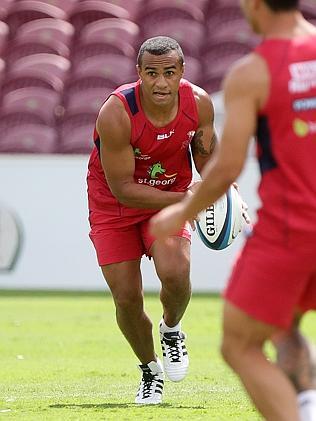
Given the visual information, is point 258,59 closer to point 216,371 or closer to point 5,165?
point 216,371

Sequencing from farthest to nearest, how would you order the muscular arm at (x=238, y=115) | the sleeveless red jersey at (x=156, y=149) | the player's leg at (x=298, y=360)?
the sleeveless red jersey at (x=156, y=149), the player's leg at (x=298, y=360), the muscular arm at (x=238, y=115)

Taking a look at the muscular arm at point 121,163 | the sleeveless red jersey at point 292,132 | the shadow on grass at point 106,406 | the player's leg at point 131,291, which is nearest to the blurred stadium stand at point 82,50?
the player's leg at point 131,291

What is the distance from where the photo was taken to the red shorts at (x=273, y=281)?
4.74 metres

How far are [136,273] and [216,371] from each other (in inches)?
73.3

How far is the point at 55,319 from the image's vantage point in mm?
13836

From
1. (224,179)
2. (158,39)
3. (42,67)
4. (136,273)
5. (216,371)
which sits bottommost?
(42,67)

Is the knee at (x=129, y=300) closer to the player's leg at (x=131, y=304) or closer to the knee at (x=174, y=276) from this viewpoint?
the player's leg at (x=131, y=304)

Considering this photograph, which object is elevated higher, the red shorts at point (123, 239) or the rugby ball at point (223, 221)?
the rugby ball at point (223, 221)

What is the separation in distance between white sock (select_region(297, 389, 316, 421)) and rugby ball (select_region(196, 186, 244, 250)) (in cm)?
318

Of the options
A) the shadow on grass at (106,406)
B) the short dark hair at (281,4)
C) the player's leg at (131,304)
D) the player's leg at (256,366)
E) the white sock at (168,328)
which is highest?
A: the short dark hair at (281,4)

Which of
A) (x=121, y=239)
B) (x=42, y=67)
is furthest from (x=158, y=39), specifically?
(x=42, y=67)

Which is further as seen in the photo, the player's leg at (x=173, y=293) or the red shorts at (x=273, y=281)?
the player's leg at (x=173, y=293)

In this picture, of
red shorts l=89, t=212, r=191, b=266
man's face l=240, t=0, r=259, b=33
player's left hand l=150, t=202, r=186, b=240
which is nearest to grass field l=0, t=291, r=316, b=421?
red shorts l=89, t=212, r=191, b=266

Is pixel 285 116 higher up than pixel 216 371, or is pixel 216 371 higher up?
pixel 285 116
